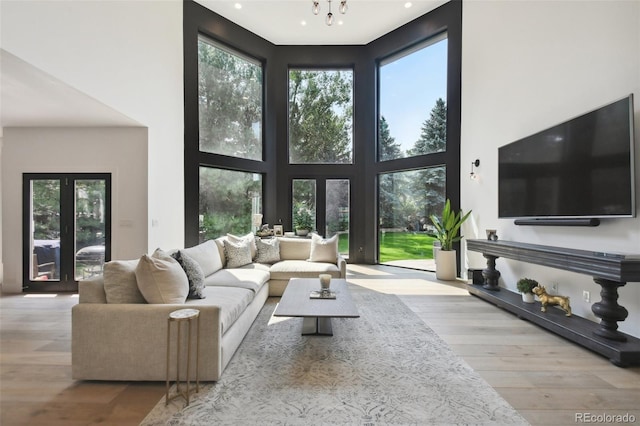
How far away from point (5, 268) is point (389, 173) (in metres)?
6.95

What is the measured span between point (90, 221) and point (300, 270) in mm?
3413

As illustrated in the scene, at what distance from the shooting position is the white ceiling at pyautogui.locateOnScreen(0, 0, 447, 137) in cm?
305

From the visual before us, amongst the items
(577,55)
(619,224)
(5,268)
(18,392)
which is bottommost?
(18,392)

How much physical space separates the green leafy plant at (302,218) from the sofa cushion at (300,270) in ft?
8.25

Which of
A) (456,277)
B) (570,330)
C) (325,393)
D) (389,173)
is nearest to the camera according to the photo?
(325,393)

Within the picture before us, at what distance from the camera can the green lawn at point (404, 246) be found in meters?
→ 6.09

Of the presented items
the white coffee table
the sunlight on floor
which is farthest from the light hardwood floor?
the white coffee table

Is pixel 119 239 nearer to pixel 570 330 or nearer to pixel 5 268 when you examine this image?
pixel 5 268

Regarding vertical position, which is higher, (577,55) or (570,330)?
(577,55)

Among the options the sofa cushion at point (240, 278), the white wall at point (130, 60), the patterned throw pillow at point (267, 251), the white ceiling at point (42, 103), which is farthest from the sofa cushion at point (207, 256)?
the white ceiling at point (42, 103)

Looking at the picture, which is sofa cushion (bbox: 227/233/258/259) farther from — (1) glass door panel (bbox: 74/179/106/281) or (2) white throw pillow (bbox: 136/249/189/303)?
(2) white throw pillow (bbox: 136/249/189/303)

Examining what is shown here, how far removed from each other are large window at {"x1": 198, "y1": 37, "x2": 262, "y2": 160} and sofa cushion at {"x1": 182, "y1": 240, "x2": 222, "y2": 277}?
2.62 metres

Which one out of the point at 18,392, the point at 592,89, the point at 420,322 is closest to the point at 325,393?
the point at 420,322

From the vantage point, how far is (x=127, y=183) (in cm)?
450
